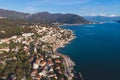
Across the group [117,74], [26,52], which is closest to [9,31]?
[26,52]

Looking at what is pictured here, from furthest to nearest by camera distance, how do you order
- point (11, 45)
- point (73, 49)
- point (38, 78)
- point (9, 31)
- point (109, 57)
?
point (9, 31), point (73, 49), point (11, 45), point (109, 57), point (38, 78)

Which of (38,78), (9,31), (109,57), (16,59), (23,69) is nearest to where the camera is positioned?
(38,78)

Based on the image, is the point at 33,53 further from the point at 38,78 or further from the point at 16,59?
the point at 38,78

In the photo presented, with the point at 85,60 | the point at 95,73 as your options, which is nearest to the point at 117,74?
the point at 95,73

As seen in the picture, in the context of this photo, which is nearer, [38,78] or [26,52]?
[38,78]

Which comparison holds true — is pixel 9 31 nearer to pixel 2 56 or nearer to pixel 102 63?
pixel 2 56

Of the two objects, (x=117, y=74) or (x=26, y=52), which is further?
(x=26, y=52)

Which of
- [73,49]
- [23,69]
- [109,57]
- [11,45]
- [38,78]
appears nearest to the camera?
[38,78]

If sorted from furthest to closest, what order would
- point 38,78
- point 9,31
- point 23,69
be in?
1. point 9,31
2. point 23,69
3. point 38,78

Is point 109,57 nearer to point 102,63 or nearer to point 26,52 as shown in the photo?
point 102,63
